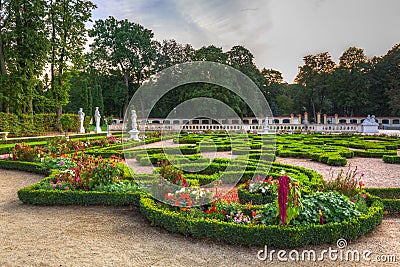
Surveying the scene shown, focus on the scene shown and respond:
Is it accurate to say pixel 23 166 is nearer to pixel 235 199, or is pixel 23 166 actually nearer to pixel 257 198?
pixel 235 199

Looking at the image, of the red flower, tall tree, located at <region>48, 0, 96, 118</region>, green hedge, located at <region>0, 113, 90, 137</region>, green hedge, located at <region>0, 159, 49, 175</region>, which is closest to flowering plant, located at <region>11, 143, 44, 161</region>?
green hedge, located at <region>0, 159, 49, 175</region>

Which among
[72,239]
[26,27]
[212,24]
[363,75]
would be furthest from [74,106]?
[72,239]

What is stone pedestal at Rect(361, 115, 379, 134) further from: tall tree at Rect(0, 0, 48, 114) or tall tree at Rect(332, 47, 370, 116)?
tall tree at Rect(0, 0, 48, 114)

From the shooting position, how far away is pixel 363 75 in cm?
3491

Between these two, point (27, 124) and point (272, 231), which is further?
point (27, 124)

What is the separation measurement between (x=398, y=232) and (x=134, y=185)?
15.4 feet

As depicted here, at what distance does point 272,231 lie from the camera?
402 centimetres

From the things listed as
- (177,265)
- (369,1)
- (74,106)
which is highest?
(369,1)

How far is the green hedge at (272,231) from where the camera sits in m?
4.01

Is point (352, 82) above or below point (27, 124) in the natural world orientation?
above

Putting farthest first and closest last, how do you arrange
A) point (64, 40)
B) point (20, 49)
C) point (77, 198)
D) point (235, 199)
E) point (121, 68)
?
point (121, 68)
point (64, 40)
point (20, 49)
point (235, 199)
point (77, 198)

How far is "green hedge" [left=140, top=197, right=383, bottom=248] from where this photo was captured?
4.01 m

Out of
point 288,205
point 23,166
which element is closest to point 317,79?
point 23,166

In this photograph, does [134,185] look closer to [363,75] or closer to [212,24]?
[212,24]
